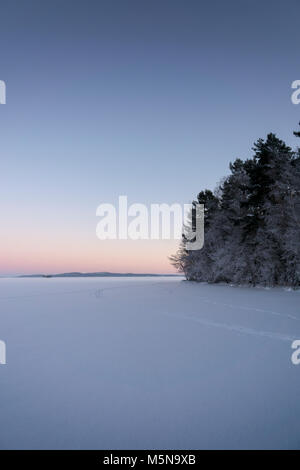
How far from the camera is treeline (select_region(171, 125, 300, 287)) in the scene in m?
19.5

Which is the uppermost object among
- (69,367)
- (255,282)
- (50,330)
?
(69,367)

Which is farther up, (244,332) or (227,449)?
(227,449)

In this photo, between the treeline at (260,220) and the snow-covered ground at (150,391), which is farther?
the treeline at (260,220)

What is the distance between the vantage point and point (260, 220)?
23.3 metres

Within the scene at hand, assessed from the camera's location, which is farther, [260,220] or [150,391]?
[260,220]

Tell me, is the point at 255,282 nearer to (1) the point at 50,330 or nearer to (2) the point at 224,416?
(1) the point at 50,330

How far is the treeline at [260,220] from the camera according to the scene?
64.1 feet

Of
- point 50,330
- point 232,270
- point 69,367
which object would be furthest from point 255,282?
point 69,367

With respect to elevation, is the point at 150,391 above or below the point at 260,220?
below

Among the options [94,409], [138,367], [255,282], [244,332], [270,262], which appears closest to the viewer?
[94,409]

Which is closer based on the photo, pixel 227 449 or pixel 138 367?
pixel 227 449

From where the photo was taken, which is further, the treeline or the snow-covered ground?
the treeline

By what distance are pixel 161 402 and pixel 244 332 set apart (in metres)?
3.88

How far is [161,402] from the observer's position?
277 cm
